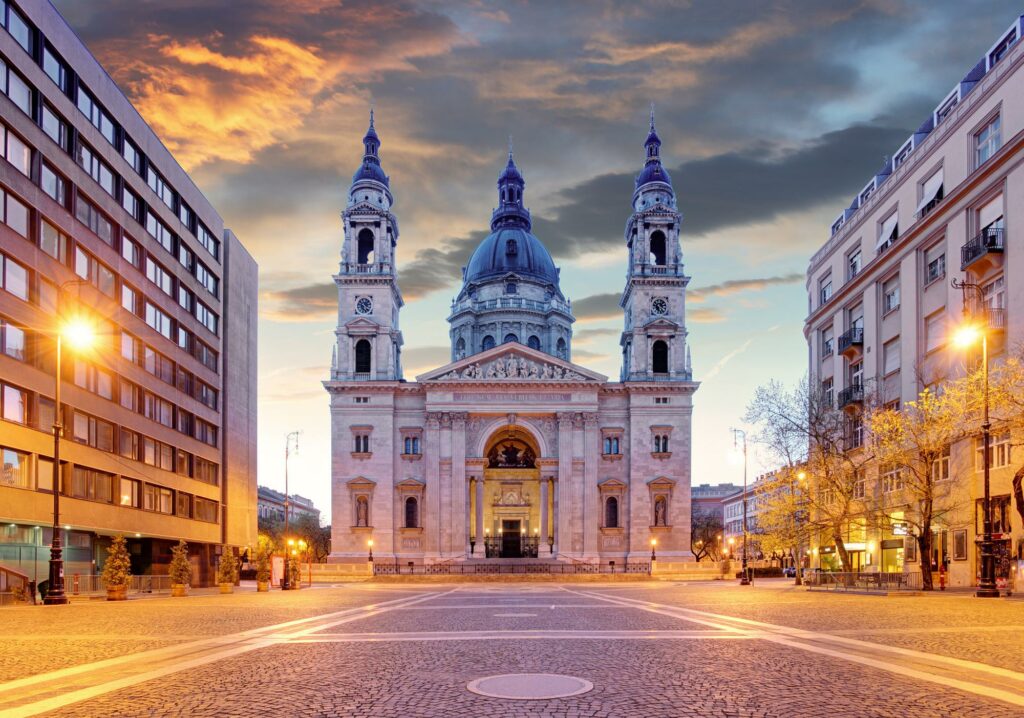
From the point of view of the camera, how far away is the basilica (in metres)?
86.8

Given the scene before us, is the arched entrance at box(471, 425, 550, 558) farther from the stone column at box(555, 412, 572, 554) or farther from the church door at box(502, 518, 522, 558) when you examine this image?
the stone column at box(555, 412, 572, 554)

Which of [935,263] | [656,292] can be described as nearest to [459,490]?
[656,292]

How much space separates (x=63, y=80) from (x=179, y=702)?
41.4 m

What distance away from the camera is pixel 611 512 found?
291 feet

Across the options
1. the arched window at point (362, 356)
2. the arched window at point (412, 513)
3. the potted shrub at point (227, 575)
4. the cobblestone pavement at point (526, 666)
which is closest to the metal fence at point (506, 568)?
the arched window at point (412, 513)

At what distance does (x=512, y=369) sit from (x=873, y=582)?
51.3m

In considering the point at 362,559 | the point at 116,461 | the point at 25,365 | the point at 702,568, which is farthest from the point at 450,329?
the point at 25,365

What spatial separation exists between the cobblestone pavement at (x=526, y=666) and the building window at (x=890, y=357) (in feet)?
107

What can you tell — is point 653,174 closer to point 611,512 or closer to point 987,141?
point 611,512

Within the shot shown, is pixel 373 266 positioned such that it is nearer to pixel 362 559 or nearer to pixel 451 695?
pixel 362 559

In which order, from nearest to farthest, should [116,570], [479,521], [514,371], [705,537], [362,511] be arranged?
[116,570] < [479,521] < [362,511] < [514,371] < [705,537]

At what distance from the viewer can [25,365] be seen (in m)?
38.6

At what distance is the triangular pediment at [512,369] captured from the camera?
289 feet

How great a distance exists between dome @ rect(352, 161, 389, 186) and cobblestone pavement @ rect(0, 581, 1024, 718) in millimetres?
76127
